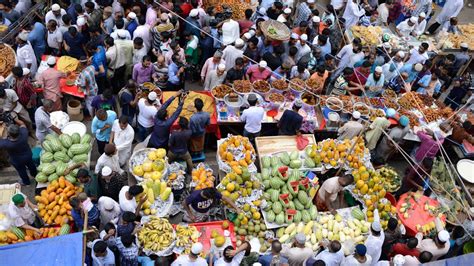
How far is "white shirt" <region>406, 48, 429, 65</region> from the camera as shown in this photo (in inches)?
490

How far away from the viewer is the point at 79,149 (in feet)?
28.1

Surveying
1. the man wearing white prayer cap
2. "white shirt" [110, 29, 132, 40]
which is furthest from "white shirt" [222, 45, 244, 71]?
"white shirt" [110, 29, 132, 40]

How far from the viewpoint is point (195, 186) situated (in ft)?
28.5

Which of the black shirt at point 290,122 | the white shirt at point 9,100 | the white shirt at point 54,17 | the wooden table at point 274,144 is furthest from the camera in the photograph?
the white shirt at point 54,17

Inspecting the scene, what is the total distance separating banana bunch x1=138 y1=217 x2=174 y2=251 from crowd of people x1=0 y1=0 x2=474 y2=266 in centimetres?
19

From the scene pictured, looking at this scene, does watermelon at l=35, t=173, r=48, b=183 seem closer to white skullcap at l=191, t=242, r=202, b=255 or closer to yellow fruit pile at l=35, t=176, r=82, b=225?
yellow fruit pile at l=35, t=176, r=82, b=225

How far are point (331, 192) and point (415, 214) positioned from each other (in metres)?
1.85

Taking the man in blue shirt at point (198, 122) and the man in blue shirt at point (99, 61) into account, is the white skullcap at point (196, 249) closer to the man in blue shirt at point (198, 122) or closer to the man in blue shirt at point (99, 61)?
the man in blue shirt at point (198, 122)

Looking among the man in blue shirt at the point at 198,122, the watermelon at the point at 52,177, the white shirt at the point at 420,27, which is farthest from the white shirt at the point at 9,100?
the white shirt at the point at 420,27

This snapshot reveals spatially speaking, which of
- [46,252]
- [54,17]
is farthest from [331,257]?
[54,17]

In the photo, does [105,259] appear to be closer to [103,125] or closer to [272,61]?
[103,125]

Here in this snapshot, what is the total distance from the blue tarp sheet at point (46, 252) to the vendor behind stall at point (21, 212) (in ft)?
4.03

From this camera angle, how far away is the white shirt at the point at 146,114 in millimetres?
9414

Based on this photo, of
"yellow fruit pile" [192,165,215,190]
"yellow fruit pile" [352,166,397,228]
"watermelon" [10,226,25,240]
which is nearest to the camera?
"watermelon" [10,226,25,240]
